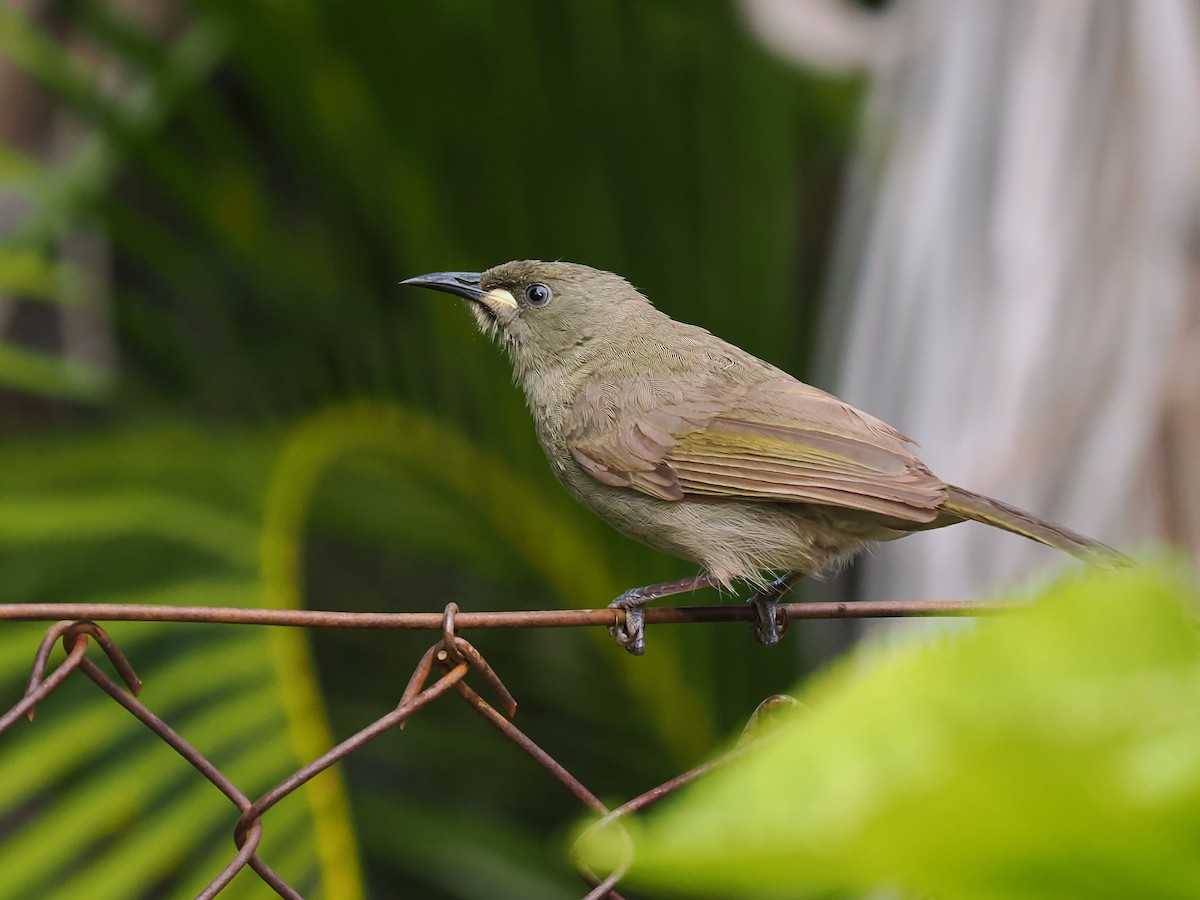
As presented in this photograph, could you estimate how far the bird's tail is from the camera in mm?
2338

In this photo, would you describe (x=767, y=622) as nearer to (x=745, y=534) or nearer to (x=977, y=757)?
(x=745, y=534)

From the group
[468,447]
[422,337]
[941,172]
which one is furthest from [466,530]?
[941,172]

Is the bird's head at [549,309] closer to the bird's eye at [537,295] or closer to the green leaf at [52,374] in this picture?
the bird's eye at [537,295]

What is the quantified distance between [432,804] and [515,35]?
128 inches

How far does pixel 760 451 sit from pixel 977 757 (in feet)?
7.81

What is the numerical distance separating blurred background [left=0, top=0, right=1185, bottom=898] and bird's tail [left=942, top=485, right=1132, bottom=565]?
4.88 ft

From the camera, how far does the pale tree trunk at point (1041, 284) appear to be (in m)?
3.98

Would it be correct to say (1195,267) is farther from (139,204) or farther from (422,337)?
(139,204)

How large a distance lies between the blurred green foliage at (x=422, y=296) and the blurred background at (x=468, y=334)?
0.06 ft

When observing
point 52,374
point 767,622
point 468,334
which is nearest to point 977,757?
point 767,622

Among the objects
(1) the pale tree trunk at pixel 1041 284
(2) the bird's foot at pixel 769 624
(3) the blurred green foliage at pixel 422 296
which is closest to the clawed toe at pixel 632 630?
(2) the bird's foot at pixel 769 624

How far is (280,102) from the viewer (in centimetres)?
525

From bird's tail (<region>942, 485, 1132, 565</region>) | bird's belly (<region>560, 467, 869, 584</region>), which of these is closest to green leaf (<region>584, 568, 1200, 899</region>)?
bird's tail (<region>942, 485, 1132, 565</region>)

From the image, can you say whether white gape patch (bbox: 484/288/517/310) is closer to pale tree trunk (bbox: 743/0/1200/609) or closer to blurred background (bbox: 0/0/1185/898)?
blurred background (bbox: 0/0/1185/898)
